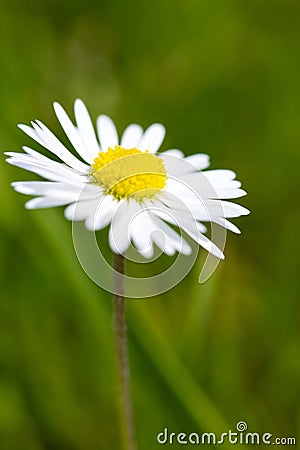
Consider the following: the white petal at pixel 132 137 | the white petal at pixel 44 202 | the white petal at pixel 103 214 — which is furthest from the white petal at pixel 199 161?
the white petal at pixel 44 202

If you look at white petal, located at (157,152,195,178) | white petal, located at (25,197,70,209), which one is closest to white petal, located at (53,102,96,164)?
white petal, located at (157,152,195,178)

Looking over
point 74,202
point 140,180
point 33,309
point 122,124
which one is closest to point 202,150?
point 122,124

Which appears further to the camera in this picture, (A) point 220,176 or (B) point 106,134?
(B) point 106,134

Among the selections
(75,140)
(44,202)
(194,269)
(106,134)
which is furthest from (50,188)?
(194,269)

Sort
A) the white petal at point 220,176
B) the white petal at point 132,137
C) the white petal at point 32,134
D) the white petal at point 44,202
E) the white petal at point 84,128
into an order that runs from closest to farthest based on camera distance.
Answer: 1. the white petal at point 44,202
2. the white petal at point 32,134
3. the white petal at point 220,176
4. the white petal at point 84,128
5. the white petal at point 132,137

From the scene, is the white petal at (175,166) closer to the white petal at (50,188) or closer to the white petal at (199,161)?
the white petal at (199,161)

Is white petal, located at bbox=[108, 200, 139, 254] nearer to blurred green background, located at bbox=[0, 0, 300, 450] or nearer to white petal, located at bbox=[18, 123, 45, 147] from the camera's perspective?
white petal, located at bbox=[18, 123, 45, 147]

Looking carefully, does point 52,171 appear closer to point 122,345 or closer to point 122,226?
point 122,226
